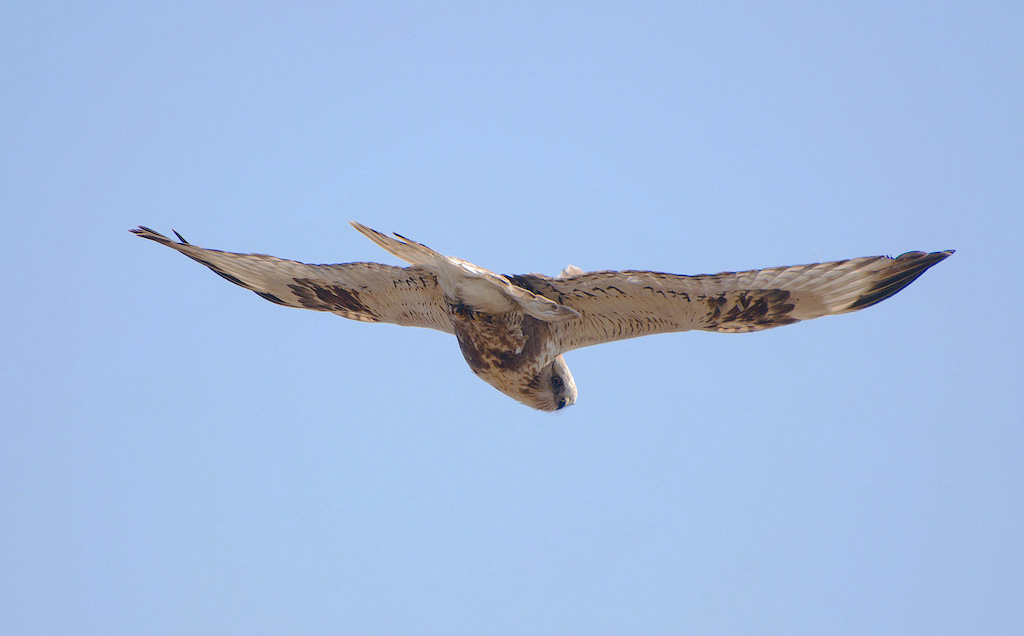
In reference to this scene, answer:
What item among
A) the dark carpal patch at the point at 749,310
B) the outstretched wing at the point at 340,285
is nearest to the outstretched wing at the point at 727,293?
the dark carpal patch at the point at 749,310

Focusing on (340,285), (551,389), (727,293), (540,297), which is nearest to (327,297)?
(340,285)

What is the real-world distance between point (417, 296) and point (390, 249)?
104cm

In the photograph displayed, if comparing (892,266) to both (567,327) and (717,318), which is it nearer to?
(717,318)

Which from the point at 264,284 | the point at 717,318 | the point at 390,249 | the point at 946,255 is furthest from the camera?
the point at 264,284

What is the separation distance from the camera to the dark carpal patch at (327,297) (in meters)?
6.36

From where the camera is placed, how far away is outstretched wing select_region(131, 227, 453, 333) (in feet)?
19.5

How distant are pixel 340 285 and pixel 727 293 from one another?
246 cm

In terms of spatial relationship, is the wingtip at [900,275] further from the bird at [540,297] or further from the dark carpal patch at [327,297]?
the dark carpal patch at [327,297]

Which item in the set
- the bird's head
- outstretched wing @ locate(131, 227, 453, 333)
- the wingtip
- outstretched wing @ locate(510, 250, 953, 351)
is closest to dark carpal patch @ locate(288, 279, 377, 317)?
outstretched wing @ locate(131, 227, 453, 333)

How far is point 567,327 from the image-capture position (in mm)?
5914

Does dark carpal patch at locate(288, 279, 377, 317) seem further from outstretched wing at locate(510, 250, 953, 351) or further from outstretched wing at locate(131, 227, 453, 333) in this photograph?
outstretched wing at locate(510, 250, 953, 351)

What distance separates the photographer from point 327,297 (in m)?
6.49

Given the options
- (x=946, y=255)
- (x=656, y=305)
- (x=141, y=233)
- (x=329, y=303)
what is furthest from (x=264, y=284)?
(x=946, y=255)

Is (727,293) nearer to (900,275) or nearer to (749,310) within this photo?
(749,310)
